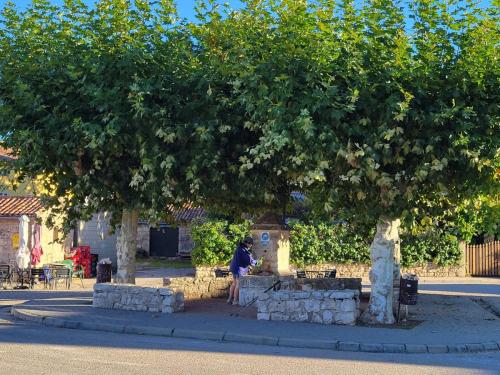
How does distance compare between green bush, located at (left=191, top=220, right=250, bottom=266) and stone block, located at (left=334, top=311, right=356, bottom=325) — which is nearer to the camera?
stone block, located at (left=334, top=311, right=356, bottom=325)

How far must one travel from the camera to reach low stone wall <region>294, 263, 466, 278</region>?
31.4 meters

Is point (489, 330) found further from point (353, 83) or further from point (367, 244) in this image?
point (367, 244)

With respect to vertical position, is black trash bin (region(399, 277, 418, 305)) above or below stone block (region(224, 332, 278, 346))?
above

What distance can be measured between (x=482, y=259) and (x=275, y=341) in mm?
24056

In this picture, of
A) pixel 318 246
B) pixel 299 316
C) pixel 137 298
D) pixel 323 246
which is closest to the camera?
pixel 299 316

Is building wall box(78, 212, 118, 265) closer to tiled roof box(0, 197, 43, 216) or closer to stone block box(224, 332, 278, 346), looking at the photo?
tiled roof box(0, 197, 43, 216)

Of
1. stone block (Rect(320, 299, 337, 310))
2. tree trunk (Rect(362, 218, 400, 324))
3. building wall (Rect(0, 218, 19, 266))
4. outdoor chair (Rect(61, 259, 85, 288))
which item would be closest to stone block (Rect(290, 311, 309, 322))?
stone block (Rect(320, 299, 337, 310))

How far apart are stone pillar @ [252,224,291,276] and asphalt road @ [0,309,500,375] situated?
6526mm

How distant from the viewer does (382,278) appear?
48.2 feet

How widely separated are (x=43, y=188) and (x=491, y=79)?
1080 cm

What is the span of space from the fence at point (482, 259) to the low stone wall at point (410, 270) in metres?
0.85

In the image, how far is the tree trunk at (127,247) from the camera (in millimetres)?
17203

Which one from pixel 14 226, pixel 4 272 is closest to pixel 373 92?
pixel 4 272

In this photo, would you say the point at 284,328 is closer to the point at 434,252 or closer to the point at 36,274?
the point at 36,274
